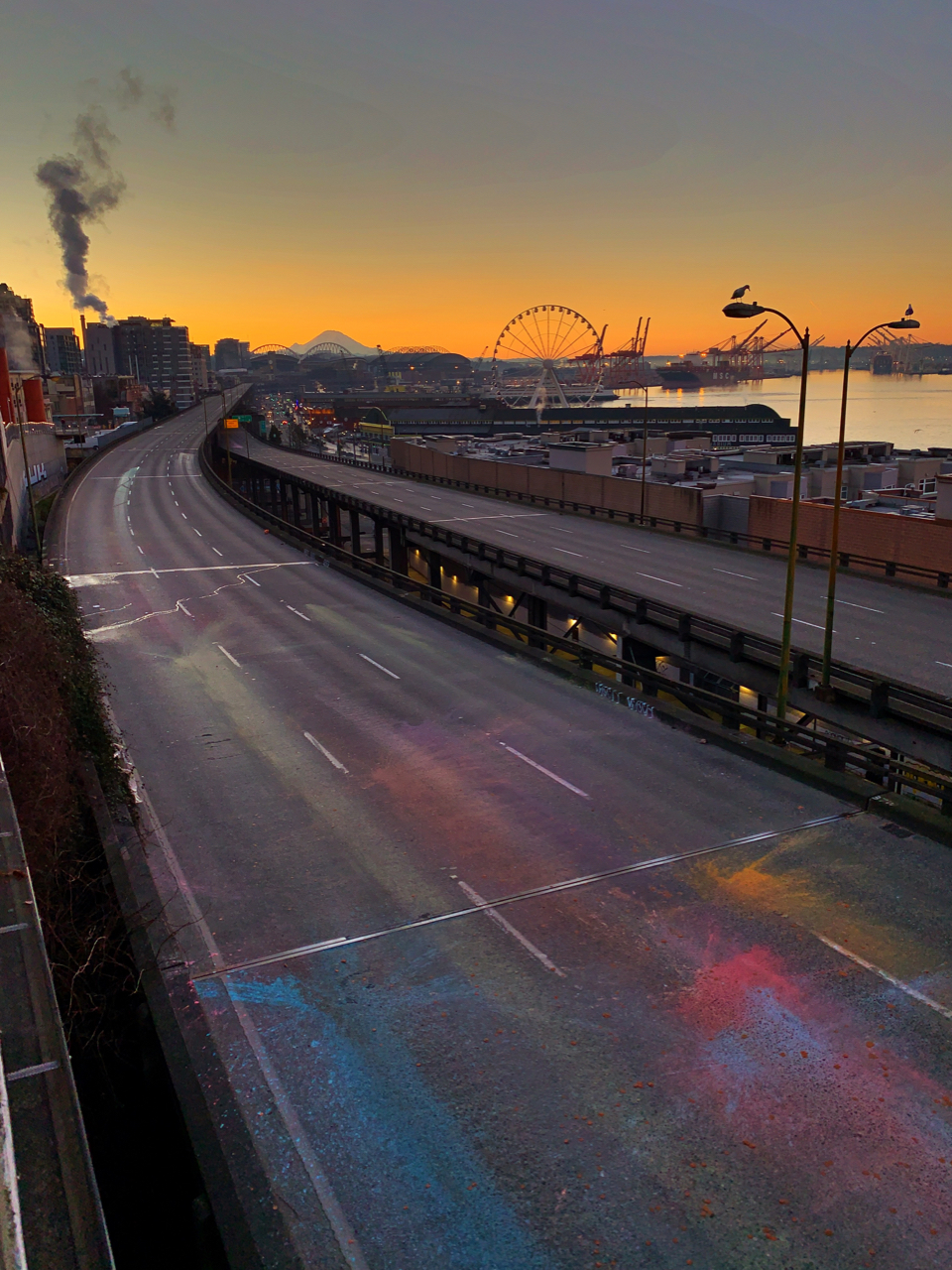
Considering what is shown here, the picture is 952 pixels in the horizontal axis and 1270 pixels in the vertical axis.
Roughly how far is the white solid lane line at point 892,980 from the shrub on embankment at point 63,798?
8.27 m

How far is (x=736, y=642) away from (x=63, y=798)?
17002mm

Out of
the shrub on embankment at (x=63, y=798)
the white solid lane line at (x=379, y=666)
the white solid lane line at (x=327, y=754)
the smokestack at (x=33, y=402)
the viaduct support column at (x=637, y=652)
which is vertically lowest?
the viaduct support column at (x=637, y=652)

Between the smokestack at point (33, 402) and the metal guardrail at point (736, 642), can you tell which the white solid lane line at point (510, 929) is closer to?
the metal guardrail at point (736, 642)

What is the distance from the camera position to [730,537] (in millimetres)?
46500

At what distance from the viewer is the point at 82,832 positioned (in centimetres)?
1342

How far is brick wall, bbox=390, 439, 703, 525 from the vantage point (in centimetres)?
5253

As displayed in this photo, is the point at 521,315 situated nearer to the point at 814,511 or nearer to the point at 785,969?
the point at 814,511

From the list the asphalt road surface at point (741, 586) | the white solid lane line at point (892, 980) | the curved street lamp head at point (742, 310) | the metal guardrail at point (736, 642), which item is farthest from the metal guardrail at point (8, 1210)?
the asphalt road surface at point (741, 586)

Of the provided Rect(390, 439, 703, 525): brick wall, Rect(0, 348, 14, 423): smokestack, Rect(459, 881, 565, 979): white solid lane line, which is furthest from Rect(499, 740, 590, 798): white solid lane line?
Rect(0, 348, 14, 423): smokestack

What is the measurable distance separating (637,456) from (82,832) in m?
73.7

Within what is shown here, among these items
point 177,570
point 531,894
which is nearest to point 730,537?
point 177,570

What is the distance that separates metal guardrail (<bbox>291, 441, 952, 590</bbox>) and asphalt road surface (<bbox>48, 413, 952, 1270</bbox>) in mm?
20879

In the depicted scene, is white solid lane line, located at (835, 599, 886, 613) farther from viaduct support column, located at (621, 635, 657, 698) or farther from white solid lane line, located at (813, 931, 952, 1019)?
white solid lane line, located at (813, 931, 952, 1019)

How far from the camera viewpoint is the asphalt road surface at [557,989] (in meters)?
7.36
